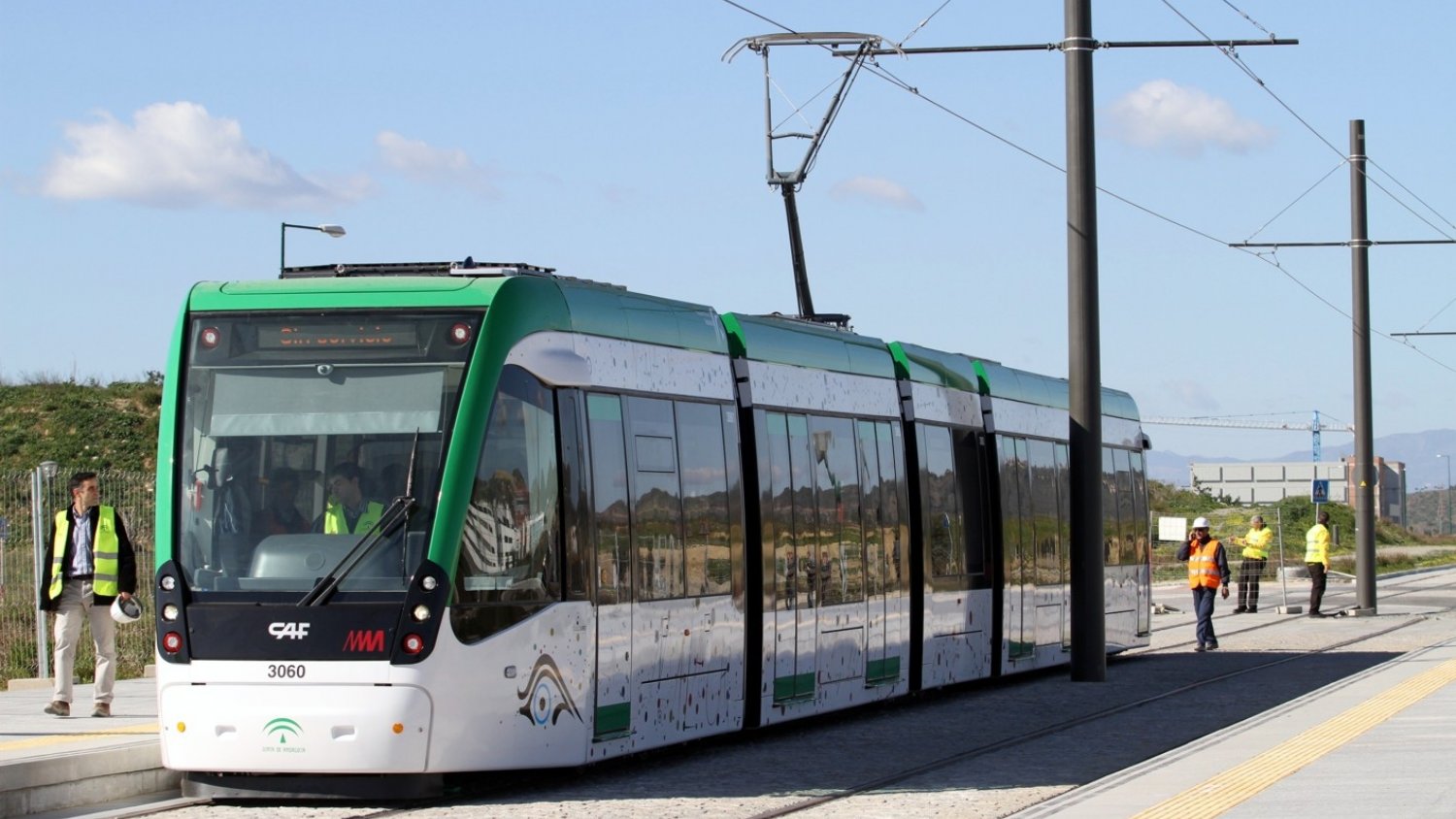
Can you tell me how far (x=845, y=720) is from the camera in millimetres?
18281

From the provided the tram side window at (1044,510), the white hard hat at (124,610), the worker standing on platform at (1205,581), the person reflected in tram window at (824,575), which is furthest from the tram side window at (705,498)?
the worker standing on platform at (1205,581)

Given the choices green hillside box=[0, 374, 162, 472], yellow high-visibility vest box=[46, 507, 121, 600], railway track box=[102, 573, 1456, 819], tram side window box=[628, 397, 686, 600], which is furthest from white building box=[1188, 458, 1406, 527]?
tram side window box=[628, 397, 686, 600]

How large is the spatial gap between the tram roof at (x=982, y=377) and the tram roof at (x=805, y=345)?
577 mm

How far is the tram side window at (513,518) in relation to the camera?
39.4 ft

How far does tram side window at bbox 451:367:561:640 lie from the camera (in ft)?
39.4

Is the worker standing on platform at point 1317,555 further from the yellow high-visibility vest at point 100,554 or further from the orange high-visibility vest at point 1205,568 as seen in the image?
the yellow high-visibility vest at point 100,554

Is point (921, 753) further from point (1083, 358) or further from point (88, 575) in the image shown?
point (1083, 358)

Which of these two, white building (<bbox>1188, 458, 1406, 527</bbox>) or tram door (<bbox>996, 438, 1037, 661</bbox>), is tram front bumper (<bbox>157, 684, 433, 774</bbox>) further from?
white building (<bbox>1188, 458, 1406, 527</bbox>)

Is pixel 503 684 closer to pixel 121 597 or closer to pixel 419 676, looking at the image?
pixel 419 676

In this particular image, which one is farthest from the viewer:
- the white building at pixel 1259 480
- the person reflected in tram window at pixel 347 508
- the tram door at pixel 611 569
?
the white building at pixel 1259 480

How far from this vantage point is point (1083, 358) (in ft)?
70.5

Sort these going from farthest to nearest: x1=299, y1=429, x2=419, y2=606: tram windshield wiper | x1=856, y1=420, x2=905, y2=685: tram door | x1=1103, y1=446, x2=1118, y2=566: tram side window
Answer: x1=1103, y1=446, x2=1118, y2=566: tram side window, x1=856, y1=420, x2=905, y2=685: tram door, x1=299, y1=429, x2=419, y2=606: tram windshield wiper

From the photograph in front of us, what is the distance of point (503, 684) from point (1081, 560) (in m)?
10.6

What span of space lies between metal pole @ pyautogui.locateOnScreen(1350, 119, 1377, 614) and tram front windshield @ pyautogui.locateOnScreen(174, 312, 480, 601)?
26.2 meters
